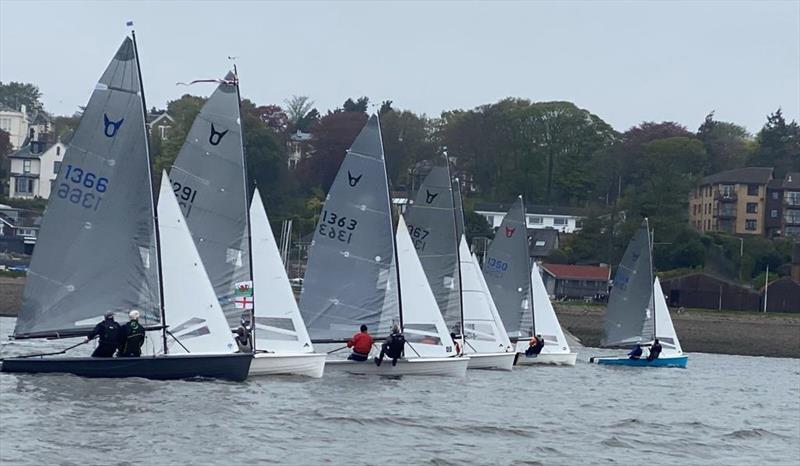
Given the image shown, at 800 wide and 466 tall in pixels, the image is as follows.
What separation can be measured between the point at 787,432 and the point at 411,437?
7853mm

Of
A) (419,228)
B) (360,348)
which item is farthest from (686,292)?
(360,348)

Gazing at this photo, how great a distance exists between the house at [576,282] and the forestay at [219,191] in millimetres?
49089

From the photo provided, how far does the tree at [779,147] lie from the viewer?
99188mm

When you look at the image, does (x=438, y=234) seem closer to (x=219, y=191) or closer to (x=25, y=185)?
(x=219, y=191)

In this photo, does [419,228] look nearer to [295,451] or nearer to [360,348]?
[360,348]

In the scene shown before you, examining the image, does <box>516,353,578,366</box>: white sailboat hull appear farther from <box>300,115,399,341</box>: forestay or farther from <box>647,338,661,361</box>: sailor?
<box>300,115,399,341</box>: forestay

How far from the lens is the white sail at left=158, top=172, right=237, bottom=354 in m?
21.1

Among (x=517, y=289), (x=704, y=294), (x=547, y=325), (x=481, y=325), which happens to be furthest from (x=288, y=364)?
(x=704, y=294)

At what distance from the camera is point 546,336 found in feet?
124

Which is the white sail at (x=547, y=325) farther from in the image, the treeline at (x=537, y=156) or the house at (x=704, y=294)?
the treeline at (x=537, y=156)

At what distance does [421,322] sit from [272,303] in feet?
13.1

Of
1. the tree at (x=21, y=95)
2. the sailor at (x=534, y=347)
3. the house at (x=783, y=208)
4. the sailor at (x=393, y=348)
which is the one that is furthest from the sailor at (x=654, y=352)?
the tree at (x=21, y=95)

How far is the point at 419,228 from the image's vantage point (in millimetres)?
32844

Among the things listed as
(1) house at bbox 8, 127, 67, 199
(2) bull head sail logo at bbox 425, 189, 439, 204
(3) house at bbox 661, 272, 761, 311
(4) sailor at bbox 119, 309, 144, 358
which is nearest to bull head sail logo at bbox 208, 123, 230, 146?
(4) sailor at bbox 119, 309, 144, 358
